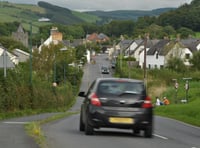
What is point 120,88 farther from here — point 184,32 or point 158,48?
point 184,32

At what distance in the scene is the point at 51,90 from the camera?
2106 inches

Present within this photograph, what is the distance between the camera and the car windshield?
692 inches

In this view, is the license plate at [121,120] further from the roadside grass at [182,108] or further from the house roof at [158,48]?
the house roof at [158,48]

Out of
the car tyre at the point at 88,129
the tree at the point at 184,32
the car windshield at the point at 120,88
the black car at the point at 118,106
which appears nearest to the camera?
the black car at the point at 118,106

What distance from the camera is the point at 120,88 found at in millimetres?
17672

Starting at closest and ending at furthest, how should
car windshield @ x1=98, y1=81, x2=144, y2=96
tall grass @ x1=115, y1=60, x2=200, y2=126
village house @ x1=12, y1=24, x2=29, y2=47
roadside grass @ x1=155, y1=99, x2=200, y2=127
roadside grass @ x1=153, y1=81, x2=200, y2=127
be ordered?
car windshield @ x1=98, y1=81, x2=144, y2=96
roadside grass @ x1=155, y1=99, x2=200, y2=127
roadside grass @ x1=153, y1=81, x2=200, y2=127
tall grass @ x1=115, y1=60, x2=200, y2=126
village house @ x1=12, y1=24, x2=29, y2=47

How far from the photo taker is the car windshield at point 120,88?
57.7ft

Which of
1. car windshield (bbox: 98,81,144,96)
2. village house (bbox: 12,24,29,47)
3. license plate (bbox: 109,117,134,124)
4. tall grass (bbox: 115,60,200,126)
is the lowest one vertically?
tall grass (bbox: 115,60,200,126)

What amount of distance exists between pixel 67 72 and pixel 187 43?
41.2m

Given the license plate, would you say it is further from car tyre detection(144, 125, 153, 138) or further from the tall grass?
the tall grass

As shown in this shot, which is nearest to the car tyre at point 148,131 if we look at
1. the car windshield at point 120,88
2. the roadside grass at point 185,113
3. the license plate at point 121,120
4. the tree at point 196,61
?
the license plate at point 121,120

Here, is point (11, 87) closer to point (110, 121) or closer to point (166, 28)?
point (110, 121)

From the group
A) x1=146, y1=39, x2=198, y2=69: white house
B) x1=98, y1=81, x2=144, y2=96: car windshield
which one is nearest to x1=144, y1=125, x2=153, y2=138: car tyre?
x1=98, y1=81, x2=144, y2=96: car windshield

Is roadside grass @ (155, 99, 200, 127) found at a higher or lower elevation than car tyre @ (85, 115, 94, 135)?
lower
